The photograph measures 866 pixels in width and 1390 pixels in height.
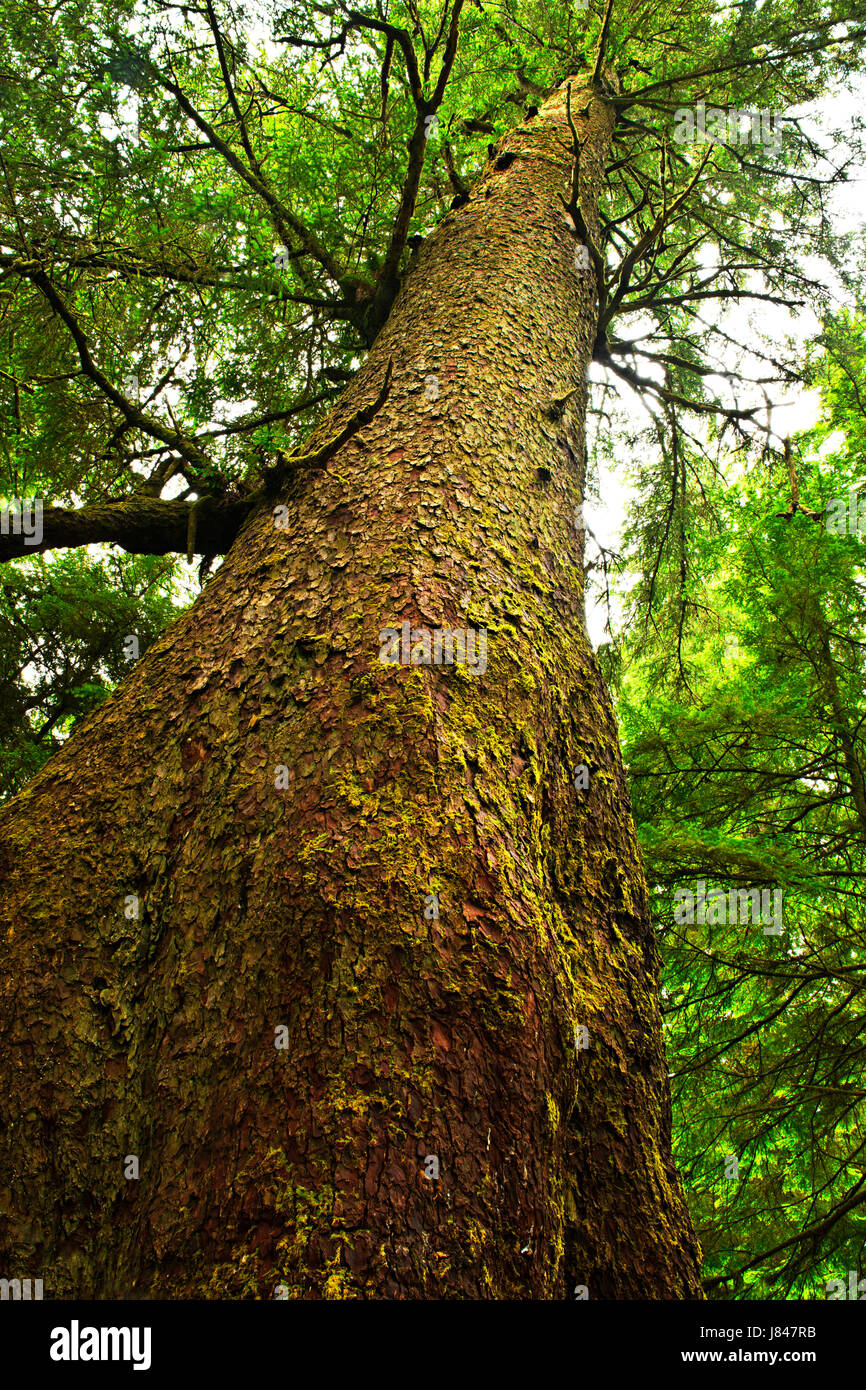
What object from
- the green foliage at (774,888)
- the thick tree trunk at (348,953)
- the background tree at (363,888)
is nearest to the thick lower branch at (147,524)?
the background tree at (363,888)

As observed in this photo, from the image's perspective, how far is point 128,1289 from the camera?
3.29ft

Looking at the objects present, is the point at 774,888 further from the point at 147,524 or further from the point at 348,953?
the point at 147,524

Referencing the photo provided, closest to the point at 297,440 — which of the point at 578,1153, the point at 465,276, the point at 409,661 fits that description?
the point at 465,276

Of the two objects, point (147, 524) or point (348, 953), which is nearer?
point (348, 953)

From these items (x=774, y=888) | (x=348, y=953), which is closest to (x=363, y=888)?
(x=348, y=953)

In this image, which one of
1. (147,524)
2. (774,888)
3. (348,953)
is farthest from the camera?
(774,888)

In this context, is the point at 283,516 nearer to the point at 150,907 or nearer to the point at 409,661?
the point at 409,661

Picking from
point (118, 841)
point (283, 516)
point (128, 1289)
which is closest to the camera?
point (128, 1289)

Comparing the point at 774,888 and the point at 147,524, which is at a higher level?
the point at 147,524

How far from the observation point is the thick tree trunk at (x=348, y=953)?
0.97 m

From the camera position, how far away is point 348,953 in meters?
1.11

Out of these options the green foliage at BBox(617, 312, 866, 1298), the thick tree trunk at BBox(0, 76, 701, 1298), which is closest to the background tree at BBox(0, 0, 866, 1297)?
the thick tree trunk at BBox(0, 76, 701, 1298)

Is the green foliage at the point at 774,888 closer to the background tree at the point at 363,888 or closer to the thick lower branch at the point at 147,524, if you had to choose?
the background tree at the point at 363,888

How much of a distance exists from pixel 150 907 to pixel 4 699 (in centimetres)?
414
